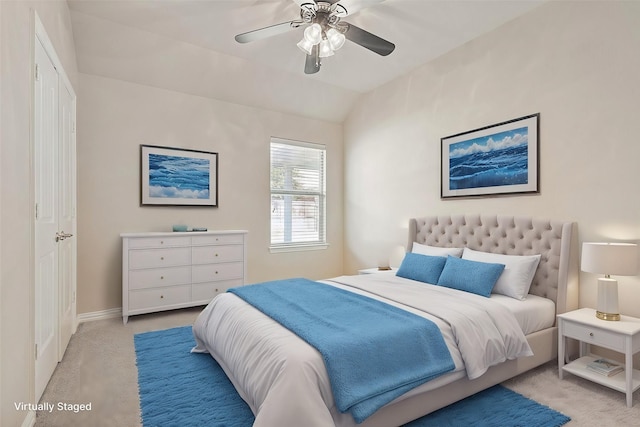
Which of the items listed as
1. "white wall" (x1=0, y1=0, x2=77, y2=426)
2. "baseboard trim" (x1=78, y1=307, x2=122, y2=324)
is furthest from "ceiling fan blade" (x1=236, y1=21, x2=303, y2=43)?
"baseboard trim" (x1=78, y1=307, x2=122, y2=324)

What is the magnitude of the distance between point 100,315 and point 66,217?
1373 mm

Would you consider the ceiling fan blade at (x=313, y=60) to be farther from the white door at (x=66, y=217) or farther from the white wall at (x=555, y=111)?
the white door at (x=66, y=217)

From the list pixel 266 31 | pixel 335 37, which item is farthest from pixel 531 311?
pixel 266 31

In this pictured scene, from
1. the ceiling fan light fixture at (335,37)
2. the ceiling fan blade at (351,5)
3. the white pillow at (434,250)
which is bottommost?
the white pillow at (434,250)

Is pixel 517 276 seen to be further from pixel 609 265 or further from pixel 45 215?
pixel 45 215

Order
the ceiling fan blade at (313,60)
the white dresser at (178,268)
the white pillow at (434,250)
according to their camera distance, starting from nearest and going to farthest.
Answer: the ceiling fan blade at (313,60), the white pillow at (434,250), the white dresser at (178,268)

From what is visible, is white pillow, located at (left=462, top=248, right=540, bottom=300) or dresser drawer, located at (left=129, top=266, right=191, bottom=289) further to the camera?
dresser drawer, located at (left=129, top=266, right=191, bottom=289)

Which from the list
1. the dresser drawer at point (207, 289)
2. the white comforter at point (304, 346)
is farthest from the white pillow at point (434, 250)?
the dresser drawer at point (207, 289)

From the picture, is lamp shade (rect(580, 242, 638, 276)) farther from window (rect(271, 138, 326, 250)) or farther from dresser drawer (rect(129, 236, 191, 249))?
dresser drawer (rect(129, 236, 191, 249))

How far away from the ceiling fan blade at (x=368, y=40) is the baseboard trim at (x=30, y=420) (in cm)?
310

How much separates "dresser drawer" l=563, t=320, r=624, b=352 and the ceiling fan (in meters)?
2.47

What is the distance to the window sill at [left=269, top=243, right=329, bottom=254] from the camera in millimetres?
4898

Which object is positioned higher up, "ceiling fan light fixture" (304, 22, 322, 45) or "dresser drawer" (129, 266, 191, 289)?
"ceiling fan light fixture" (304, 22, 322, 45)

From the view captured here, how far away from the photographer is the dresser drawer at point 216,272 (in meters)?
3.92
